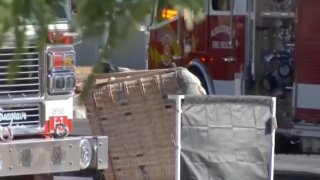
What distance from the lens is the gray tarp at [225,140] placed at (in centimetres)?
794

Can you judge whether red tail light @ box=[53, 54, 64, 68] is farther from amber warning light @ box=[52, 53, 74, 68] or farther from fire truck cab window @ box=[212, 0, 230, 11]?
fire truck cab window @ box=[212, 0, 230, 11]

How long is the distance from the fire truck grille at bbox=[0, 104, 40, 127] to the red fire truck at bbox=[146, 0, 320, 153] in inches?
198

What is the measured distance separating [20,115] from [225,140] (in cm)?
168

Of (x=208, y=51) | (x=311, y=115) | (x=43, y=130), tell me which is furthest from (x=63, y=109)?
(x=208, y=51)

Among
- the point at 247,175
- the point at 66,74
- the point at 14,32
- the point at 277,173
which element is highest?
the point at 14,32

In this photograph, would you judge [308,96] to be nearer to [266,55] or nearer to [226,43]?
[266,55]

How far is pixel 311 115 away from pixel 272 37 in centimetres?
151

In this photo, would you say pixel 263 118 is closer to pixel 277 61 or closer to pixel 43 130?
pixel 43 130

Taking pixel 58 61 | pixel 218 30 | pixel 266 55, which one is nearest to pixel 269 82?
pixel 266 55

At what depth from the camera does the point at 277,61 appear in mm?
14102

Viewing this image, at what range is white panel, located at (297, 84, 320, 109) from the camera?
515 inches

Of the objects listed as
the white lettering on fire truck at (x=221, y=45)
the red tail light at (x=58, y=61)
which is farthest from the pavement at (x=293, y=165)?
the red tail light at (x=58, y=61)

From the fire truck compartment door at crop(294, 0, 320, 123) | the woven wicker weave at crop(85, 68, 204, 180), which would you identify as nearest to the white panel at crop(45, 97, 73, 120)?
the woven wicker weave at crop(85, 68, 204, 180)

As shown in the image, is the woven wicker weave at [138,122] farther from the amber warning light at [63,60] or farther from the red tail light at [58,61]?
the red tail light at [58,61]
